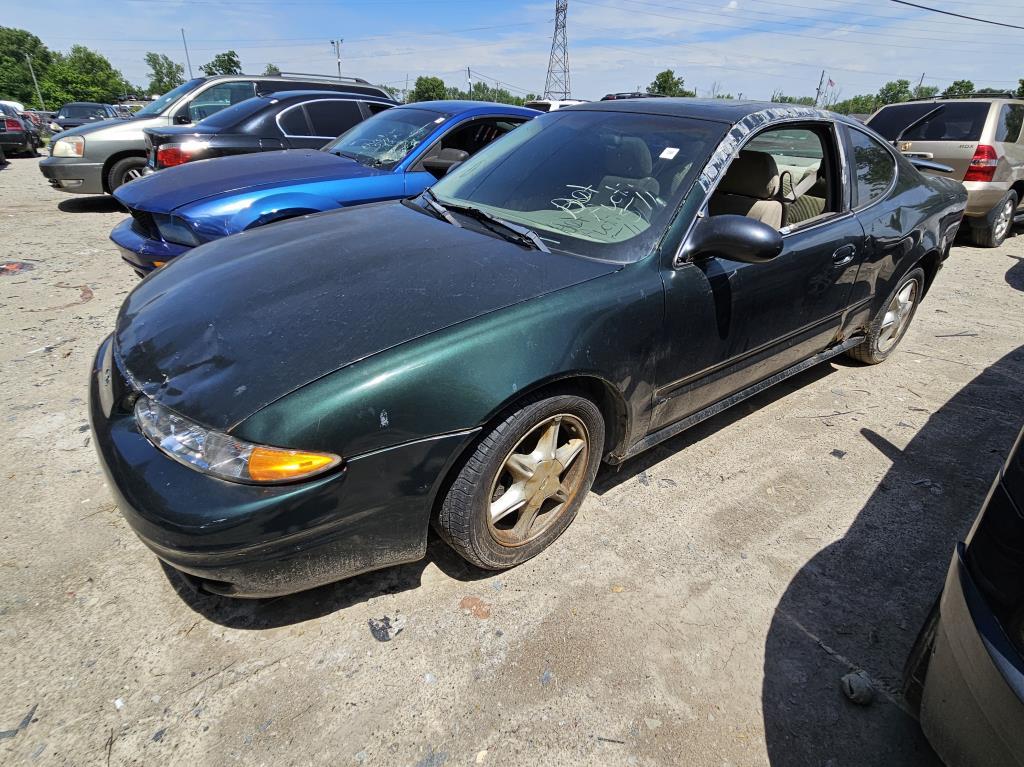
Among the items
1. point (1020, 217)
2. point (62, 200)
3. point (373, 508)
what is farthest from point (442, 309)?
point (62, 200)

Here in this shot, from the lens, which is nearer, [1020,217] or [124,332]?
[124,332]

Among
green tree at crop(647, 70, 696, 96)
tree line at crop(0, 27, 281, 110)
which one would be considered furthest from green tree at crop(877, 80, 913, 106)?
tree line at crop(0, 27, 281, 110)

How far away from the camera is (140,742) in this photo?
1608mm

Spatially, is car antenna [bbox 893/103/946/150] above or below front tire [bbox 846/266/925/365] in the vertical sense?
above

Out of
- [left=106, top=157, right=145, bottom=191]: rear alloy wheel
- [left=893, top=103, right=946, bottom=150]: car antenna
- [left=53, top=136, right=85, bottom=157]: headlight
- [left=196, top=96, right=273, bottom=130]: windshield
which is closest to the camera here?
[left=196, top=96, right=273, bottom=130]: windshield

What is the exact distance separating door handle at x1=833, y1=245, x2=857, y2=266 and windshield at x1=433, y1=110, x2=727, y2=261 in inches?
36.9

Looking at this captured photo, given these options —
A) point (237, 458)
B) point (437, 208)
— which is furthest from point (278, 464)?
point (437, 208)

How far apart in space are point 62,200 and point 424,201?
29.0ft

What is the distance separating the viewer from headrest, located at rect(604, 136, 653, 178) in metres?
2.52

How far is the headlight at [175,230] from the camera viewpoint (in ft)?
12.3

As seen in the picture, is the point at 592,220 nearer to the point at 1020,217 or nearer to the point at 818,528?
the point at 818,528

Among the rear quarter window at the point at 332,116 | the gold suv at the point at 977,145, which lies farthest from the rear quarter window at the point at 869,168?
the rear quarter window at the point at 332,116

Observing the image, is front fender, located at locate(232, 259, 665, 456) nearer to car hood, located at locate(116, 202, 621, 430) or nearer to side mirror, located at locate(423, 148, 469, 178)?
car hood, located at locate(116, 202, 621, 430)

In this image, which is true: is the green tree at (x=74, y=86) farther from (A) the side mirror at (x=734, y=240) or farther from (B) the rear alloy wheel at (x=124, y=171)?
(A) the side mirror at (x=734, y=240)
